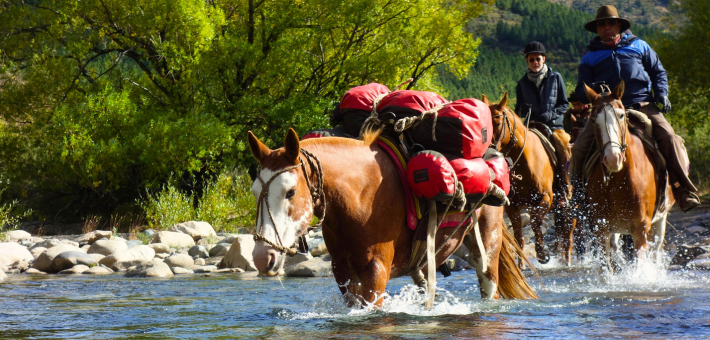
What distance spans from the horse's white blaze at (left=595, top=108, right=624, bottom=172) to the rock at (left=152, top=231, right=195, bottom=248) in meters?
8.75

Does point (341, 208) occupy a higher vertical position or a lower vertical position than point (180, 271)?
higher

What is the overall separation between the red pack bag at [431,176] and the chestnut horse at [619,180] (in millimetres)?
2944

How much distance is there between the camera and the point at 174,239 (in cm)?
1317

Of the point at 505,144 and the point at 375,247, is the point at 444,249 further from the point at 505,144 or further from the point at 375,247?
the point at 505,144

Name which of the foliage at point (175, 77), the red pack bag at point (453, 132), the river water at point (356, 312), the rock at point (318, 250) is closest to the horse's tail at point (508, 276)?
the river water at point (356, 312)

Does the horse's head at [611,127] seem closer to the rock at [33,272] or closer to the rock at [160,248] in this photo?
the rock at [33,272]

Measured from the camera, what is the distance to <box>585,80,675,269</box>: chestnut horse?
6691 mm

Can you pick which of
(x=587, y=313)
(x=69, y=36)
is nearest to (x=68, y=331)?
(x=587, y=313)

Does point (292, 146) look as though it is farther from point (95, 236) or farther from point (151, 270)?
point (95, 236)

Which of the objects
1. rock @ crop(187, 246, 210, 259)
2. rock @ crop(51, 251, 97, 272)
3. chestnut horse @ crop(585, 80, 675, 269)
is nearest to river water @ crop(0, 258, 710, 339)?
chestnut horse @ crop(585, 80, 675, 269)

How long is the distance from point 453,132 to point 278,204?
147 cm

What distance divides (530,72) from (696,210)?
1003 cm

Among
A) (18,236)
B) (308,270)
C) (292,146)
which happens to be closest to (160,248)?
(308,270)

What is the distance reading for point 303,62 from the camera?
61.0ft
